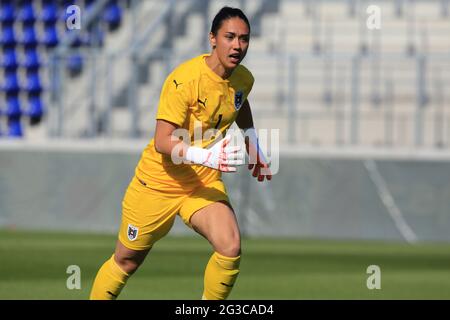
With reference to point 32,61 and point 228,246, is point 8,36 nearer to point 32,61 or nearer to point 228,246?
point 32,61

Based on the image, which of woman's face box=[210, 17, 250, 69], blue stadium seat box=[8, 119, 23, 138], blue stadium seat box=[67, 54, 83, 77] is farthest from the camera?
blue stadium seat box=[8, 119, 23, 138]

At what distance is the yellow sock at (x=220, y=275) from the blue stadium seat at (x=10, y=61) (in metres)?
16.9

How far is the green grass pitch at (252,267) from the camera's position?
10.5m

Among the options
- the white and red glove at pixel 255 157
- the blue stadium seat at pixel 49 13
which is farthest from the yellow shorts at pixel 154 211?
Result: the blue stadium seat at pixel 49 13

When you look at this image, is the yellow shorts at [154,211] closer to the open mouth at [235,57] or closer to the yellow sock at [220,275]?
the yellow sock at [220,275]

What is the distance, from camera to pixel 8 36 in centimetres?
2380

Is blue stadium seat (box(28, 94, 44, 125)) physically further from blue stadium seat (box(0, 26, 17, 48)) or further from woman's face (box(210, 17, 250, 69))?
woman's face (box(210, 17, 250, 69))

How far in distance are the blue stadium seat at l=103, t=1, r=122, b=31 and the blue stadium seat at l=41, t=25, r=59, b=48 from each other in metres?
1.04

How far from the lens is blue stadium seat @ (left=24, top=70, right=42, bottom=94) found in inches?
919

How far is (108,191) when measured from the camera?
1895cm

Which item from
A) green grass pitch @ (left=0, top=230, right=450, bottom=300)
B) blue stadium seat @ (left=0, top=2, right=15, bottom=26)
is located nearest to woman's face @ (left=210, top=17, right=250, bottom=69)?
green grass pitch @ (left=0, top=230, right=450, bottom=300)

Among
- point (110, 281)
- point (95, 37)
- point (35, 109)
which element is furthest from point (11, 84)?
point (110, 281)

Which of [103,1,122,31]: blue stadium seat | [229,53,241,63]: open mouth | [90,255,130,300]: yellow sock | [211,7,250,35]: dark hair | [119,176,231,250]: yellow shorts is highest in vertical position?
[103,1,122,31]: blue stadium seat
